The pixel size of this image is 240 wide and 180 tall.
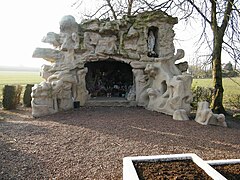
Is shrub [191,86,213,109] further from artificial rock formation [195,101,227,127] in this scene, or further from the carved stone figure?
artificial rock formation [195,101,227,127]

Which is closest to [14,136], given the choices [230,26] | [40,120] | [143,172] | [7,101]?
[40,120]

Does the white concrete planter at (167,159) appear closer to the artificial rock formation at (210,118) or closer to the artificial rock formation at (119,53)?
the artificial rock formation at (210,118)

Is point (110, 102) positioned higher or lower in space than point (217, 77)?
lower

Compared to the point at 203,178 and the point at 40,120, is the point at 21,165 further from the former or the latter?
the point at 40,120

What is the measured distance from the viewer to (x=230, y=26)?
9242 millimetres

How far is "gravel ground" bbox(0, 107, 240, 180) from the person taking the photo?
373 centimetres

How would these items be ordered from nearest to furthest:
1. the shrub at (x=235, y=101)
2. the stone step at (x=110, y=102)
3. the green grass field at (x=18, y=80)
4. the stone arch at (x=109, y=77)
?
1. the stone step at (x=110, y=102)
2. the stone arch at (x=109, y=77)
3. the shrub at (x=235, y=101)
4. the green grass field at (x=18, y=80)

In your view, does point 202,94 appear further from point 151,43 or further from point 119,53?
point 119,53

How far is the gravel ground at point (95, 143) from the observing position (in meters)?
3.73

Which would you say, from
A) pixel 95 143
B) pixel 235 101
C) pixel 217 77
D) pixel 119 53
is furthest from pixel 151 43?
pixel 95 143

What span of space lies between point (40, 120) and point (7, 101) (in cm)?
365

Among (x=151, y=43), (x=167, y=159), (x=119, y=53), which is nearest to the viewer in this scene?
(x=167, y=159)

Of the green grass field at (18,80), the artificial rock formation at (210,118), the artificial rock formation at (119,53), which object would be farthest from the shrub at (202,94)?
the green grass field at (18,80)

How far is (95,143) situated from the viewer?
4.98 m
